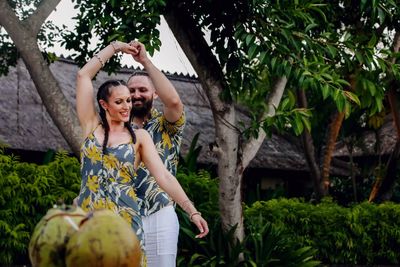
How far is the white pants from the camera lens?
12.3 ft

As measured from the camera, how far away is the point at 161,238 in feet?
12.4

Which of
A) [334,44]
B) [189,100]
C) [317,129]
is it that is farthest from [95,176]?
[189,100]

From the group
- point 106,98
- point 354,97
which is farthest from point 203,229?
point 354,97

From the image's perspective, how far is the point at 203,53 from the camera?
8.30 meters

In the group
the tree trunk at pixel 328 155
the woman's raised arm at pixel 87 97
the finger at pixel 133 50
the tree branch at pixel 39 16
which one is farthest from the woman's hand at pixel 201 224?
the tree trunk at pixel 328 155

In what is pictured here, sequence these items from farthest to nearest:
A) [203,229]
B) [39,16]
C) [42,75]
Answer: [39,16] → [42,75] → [203,229]

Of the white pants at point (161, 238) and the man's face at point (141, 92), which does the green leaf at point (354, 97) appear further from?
the white pants at point (161, 238)

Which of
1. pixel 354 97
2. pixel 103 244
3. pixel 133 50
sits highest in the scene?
pixel 354 97

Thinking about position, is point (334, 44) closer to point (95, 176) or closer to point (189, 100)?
point (95, 176)

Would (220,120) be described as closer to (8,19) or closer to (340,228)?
(8,19)

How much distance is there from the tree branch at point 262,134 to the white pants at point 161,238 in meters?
4.46

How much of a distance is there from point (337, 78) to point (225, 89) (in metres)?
1.53

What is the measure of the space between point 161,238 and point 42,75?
4264 mm

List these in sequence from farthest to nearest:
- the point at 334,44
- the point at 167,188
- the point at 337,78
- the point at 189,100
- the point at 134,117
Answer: the point at 189,100
the point at 334,44
the point at 337,78
the point at 134,117
the point at 167,188
